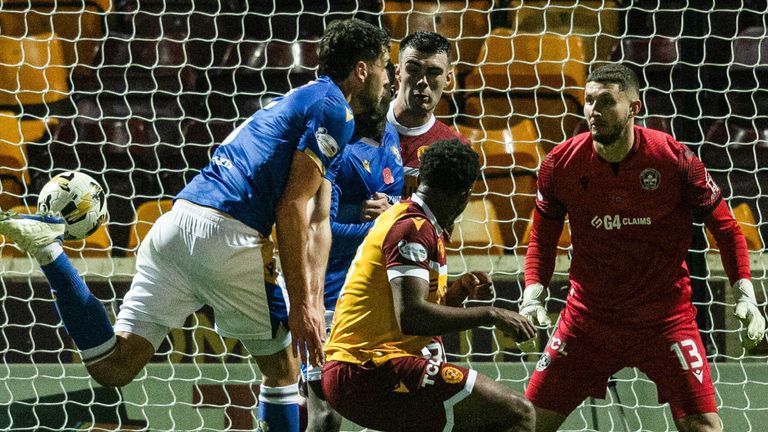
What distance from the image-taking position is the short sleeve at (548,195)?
3748 mm

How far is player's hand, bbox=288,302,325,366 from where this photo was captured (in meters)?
3.17

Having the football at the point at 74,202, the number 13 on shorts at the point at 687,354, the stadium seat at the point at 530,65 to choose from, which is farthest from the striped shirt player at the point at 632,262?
the stadium seat at the point at 530,65

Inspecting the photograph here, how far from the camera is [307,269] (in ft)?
10.8

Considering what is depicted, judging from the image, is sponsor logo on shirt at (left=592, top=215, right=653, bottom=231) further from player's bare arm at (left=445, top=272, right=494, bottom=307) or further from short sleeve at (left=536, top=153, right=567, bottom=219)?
player's bare arm at (left=445, top=272, right=494, bottom=307)

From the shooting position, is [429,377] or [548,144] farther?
[548,144]

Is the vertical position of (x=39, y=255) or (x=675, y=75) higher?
(x=675, y=75)

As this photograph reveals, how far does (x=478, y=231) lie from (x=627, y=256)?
6.58 feet

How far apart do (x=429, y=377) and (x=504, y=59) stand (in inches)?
138

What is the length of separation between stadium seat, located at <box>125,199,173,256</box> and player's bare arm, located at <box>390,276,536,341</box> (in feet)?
9.71

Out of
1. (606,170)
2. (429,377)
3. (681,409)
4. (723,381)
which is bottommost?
(723,381)

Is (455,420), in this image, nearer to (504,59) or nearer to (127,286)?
(127,286)

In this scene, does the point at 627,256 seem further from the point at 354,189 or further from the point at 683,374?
the point at 354,189

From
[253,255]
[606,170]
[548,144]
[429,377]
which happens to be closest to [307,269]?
[253,255]

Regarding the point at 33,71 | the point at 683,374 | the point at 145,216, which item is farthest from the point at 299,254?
the point at 33,71
